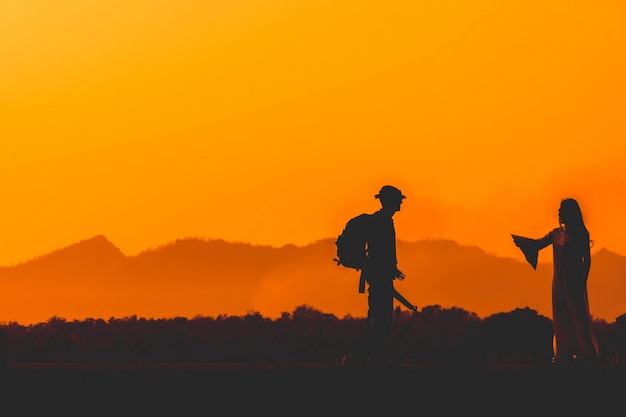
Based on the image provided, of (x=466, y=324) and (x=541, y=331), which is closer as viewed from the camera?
(x=541, y=331)

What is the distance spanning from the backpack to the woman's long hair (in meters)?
3.96

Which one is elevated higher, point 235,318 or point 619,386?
point 235,318

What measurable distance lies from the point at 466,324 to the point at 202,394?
15.6m

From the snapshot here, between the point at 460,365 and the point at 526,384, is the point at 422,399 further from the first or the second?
the point at 460,365

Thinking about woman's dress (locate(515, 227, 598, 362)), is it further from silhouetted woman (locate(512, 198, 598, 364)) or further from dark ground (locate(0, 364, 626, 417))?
dark ground (locate(0, 364, 626, 417))

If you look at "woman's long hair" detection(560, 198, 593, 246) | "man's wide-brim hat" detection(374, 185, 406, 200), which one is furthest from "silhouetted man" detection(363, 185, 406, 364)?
"woman's long hair" detection(560, 198, 593, 246)

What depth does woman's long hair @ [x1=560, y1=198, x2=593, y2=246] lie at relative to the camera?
2122cm

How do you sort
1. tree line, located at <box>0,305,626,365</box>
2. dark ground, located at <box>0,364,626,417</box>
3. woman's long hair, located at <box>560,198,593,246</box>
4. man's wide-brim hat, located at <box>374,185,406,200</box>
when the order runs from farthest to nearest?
tree line, located at <box>0,305,626,365</box>
woman's long hair, located at <box>560,198,593,246</box>
man's wide-brim hat, located at <box>374,185,406,200</box>
dark ground, located at <box>0,364,626,417</box>

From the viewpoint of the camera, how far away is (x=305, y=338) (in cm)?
2730

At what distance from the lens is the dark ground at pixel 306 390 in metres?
13.5

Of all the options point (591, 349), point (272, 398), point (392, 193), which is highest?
point (392, 193)

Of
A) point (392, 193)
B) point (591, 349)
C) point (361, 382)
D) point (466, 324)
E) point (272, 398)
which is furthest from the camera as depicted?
point (466, 324)

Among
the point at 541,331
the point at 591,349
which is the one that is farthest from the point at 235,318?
the point at 591,349

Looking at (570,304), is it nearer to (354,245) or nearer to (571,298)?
(571,298)
